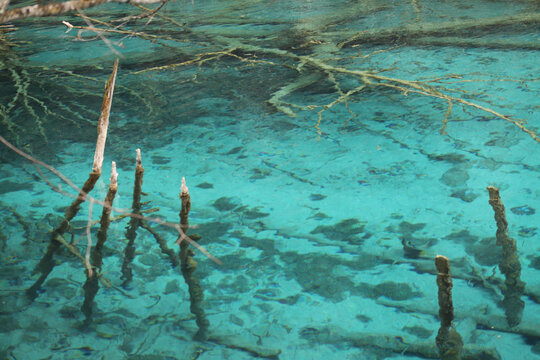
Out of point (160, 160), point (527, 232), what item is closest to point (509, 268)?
point (527, 232)

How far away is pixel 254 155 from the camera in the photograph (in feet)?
19.2

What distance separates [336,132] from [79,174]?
2.71 metres

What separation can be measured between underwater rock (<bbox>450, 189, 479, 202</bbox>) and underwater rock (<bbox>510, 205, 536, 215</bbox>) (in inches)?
13.2

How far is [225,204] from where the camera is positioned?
5.04 m

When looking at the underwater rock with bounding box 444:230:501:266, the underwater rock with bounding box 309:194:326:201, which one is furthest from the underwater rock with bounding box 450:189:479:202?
the underwater rock with bounding box 309:194:326:201

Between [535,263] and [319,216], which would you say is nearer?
[535,263]

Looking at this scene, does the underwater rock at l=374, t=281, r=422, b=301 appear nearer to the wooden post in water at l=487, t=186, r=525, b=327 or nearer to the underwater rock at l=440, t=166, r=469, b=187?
the wooden post in water at l=487, t=186, r=525, b=327

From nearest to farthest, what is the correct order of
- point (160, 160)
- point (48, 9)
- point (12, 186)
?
point (48, 9) → point (12, 186) → point (160, 160)

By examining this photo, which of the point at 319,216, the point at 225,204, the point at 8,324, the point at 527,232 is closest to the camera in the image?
the point at 8,324

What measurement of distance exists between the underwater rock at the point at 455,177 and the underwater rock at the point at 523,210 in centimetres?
53

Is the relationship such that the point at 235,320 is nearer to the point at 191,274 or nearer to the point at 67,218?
the point at 191,274

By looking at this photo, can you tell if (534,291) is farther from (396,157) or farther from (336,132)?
(336,132)

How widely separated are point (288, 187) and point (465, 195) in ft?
5.11

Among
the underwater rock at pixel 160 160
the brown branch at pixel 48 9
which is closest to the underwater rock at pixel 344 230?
the underwater rock at pixel 160 160
